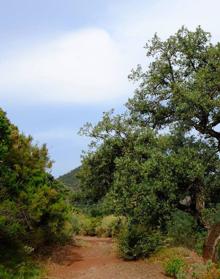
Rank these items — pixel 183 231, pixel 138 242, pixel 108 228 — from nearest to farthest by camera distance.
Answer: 1. pixel 138 242
2. pixel 183 231
3. pixel 108 228

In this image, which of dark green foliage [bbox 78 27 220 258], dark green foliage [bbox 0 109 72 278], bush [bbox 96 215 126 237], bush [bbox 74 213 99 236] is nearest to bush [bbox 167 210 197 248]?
dark green foliage [bbox 78 27 220 258]

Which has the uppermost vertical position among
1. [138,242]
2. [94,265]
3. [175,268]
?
[138,242]

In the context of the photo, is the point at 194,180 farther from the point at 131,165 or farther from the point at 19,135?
the point at 19,135

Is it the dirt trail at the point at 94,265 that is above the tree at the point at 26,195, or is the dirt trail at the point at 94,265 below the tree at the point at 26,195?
below

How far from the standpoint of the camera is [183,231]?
69.0ft

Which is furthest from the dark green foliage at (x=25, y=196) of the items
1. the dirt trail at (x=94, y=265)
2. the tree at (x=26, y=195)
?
the dirt trail at (x=94, y=265)

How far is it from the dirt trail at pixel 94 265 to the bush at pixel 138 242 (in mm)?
419

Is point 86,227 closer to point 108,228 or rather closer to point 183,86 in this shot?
point 108,228

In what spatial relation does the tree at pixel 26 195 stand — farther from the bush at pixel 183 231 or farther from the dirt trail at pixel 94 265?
the bush at pixel 183 231

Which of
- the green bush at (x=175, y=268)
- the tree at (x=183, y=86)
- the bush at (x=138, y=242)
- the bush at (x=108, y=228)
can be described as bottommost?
the green bush at (x=175, y=268)

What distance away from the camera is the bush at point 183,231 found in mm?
20438

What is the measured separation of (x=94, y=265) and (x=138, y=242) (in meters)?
1.83

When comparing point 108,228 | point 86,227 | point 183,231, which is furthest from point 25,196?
point 86,227

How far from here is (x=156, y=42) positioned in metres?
20.7
